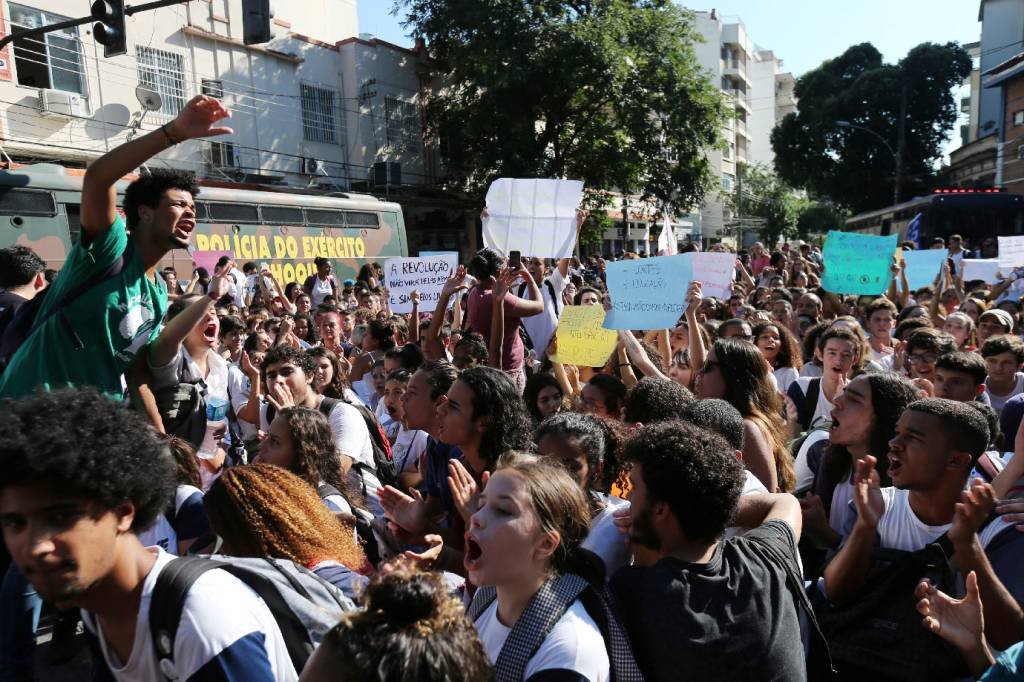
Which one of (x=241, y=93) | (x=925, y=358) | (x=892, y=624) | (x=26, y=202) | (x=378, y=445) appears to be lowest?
(x=892, y=624)

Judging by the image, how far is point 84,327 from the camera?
2.69 metres

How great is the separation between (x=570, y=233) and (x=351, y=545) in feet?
19.4

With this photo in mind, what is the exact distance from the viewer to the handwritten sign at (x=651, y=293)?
538cm

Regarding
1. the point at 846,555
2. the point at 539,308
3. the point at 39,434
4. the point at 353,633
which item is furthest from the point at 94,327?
the point at 539,308

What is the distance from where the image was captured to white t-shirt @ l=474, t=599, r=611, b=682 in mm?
1794

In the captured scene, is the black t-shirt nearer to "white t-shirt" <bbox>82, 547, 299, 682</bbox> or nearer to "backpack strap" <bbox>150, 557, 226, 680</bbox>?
"white t-shirt" <bbox>82, 547, 299, 682</bbox>

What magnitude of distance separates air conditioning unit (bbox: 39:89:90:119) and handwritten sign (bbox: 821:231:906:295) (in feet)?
55.8

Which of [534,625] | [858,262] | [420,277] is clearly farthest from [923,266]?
[534,625]

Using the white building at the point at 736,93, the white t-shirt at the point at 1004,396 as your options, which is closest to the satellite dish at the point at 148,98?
the white t-shirt at the point at 1004,396

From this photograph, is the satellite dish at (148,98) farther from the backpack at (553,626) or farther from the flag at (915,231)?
the backpack at (553,626)

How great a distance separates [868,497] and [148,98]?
69.4 feet

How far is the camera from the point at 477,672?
4.96ft

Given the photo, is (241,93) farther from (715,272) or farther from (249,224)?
(715,272)

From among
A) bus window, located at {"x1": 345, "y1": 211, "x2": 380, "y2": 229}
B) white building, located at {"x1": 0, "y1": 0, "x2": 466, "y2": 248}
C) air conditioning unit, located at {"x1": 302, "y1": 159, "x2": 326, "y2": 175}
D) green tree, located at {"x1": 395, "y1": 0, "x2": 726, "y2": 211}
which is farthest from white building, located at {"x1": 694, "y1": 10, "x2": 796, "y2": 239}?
bus window, located at {"x1": 345, "y1": 211, "x2": 380, "y2": 229}
